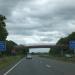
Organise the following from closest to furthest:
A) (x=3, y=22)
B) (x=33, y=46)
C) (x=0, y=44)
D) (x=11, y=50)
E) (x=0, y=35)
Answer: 1. (x=0, y=44)
2. (x=0, y=35)
3. (x=3, y=22)
4. (x=11, y=50)
5. (x=33, y=46)

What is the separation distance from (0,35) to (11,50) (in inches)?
2538

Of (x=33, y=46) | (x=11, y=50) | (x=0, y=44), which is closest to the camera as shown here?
(x=0, y=44)

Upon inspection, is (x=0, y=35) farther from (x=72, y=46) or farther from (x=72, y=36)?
(x=72, y=36)

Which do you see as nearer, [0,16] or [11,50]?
[0,16]

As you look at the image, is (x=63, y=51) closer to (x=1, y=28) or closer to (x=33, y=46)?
(x=33, y=46)

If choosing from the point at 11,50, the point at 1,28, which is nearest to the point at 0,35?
the point at 1,28

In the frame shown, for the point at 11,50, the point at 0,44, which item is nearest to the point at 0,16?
the point at 0,44

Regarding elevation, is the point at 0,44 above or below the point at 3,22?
below

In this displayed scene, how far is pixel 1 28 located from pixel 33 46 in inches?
3824

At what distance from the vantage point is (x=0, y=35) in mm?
83125

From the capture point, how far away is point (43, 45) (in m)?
183

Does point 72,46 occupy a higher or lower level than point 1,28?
lower

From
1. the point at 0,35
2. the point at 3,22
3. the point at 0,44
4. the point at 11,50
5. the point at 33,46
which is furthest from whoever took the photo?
the point at 33,46

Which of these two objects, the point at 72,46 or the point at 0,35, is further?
the point at 0,35
